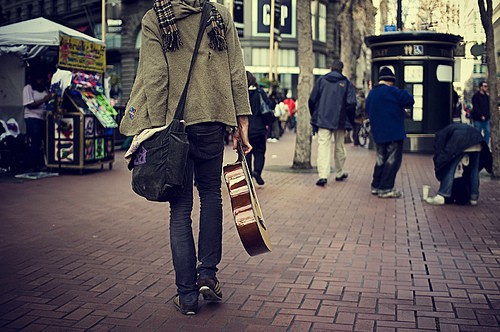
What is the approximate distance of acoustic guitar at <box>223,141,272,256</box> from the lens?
416 centimetres

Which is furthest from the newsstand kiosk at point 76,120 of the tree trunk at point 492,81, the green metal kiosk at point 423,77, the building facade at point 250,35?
the building facade at point 250,35

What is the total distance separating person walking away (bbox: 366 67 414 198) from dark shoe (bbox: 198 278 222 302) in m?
5.75

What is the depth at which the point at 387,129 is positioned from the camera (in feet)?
32.0

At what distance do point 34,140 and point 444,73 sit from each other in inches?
426

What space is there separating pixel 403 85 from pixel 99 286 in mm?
14423

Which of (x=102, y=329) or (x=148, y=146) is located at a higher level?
(x=148, y=146)

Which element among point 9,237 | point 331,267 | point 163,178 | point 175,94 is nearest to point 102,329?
point 163,178

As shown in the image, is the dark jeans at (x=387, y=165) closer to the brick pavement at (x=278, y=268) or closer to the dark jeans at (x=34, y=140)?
the brick pavement at (x=278, y=268)

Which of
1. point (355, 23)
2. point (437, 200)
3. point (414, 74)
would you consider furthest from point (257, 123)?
point (355, 23)

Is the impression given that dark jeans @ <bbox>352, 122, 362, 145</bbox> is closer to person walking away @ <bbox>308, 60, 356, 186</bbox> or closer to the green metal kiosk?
the green metal kiosk

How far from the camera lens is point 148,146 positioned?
402 cm

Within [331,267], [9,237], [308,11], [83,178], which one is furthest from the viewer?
[308,11]

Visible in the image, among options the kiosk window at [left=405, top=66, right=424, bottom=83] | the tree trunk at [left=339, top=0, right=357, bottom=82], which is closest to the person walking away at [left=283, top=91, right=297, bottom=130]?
the tree trunk at [left=339, top=0, right=357, bottom=82]

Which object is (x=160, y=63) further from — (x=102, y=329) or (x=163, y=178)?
(x=102, y=329)
